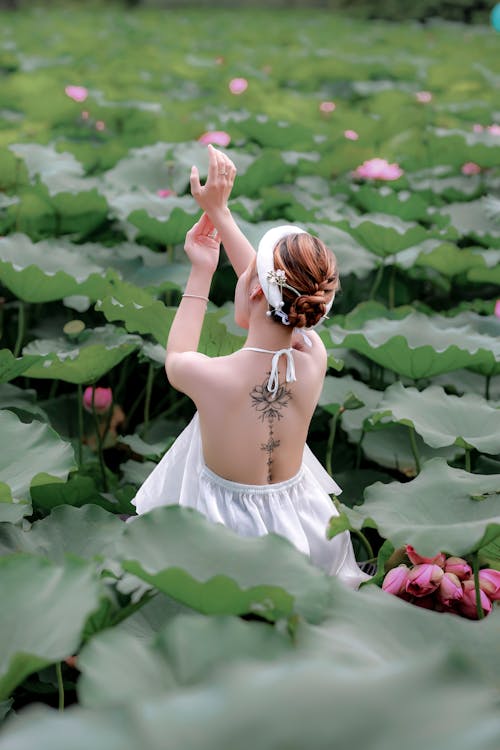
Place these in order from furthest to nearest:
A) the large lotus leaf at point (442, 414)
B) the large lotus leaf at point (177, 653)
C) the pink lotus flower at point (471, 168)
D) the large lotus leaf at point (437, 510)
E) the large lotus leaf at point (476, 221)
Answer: the pink lotus flower at point (471, 168) < the large lotus leaf at point (476, 221) < the large lotus leaf at point (442, 414) < the large lotus leaf at point (437, 510) < the large lotus leaf at point (177, 653)

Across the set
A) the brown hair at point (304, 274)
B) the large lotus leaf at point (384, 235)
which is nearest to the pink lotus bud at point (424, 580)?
the brown hair at point (304, 274)

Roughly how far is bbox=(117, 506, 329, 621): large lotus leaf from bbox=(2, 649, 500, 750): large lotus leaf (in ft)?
1.03

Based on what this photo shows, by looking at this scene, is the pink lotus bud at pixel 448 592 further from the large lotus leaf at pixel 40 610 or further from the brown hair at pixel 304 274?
the large lotus leaf at pixel 40 610

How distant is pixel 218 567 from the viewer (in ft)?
3.20

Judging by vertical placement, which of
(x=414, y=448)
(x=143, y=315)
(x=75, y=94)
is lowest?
(x=75, y=94)

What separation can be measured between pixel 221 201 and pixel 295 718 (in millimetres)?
870

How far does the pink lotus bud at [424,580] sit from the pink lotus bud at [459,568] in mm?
41

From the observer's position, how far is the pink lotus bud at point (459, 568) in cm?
125

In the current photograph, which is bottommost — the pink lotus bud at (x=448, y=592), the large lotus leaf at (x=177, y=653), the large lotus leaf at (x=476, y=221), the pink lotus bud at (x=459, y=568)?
the large lotus leaf at (x=476, y=221)

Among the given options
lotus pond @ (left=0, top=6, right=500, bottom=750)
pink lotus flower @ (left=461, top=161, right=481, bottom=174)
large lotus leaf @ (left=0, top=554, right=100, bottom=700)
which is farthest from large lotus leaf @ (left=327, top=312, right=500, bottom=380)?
pink lotus flower @ (left=461, top=161, right=481, bottom=174)

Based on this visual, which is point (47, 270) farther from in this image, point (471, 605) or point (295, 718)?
point (295, 718)

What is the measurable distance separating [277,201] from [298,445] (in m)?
1.48

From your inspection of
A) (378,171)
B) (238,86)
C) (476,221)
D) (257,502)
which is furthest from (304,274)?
(238,86)

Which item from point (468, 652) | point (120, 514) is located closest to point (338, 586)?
point (468, 652)
